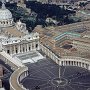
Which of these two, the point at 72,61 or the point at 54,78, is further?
the point at 72,61

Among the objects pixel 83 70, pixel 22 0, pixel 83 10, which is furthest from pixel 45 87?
pixel 22 0

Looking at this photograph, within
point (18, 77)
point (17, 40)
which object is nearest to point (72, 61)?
point (18, 77)

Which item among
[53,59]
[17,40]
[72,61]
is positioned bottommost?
[53,59]

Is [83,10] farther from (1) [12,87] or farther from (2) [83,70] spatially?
(1) [12,87]

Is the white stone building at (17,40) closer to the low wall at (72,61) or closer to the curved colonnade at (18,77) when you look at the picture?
the low wall at (72,61)

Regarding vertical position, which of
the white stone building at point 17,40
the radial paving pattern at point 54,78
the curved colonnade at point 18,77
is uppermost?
the white stone building at point 17,40

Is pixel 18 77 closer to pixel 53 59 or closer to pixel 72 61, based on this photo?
pixel 53 59

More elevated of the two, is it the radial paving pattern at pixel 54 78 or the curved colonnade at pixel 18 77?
the curved colonnade at pixel 18 77

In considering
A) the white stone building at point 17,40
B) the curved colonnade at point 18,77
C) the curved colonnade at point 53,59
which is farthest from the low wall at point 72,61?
the curved colonnade at point 18,77

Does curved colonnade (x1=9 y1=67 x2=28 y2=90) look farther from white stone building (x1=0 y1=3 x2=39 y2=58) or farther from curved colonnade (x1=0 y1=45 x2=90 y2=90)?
white stone building (x1=0 y1=3 x2=39 y2=58)
